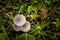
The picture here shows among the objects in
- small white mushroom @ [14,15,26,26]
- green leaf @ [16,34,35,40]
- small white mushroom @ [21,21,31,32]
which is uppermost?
small white mushroom @ [14,15,26,26]

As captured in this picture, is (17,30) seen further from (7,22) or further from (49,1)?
(49,1)

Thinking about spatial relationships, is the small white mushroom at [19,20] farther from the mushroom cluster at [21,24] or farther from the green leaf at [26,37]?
the green leaf at [26,37]

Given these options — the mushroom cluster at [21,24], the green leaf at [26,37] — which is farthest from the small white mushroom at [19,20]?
the green leaf at [26,37]

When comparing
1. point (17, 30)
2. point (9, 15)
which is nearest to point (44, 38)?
point (17, 30)

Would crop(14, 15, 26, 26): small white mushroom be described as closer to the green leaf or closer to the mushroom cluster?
the mushroom cluster

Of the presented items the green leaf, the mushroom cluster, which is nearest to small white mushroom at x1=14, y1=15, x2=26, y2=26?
the mushroom cluster

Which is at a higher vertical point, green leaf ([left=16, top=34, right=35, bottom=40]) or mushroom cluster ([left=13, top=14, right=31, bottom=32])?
mushroom cluster ([left=13, top=14, right=31, bottom=32])

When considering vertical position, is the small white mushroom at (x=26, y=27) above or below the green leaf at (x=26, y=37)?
above
